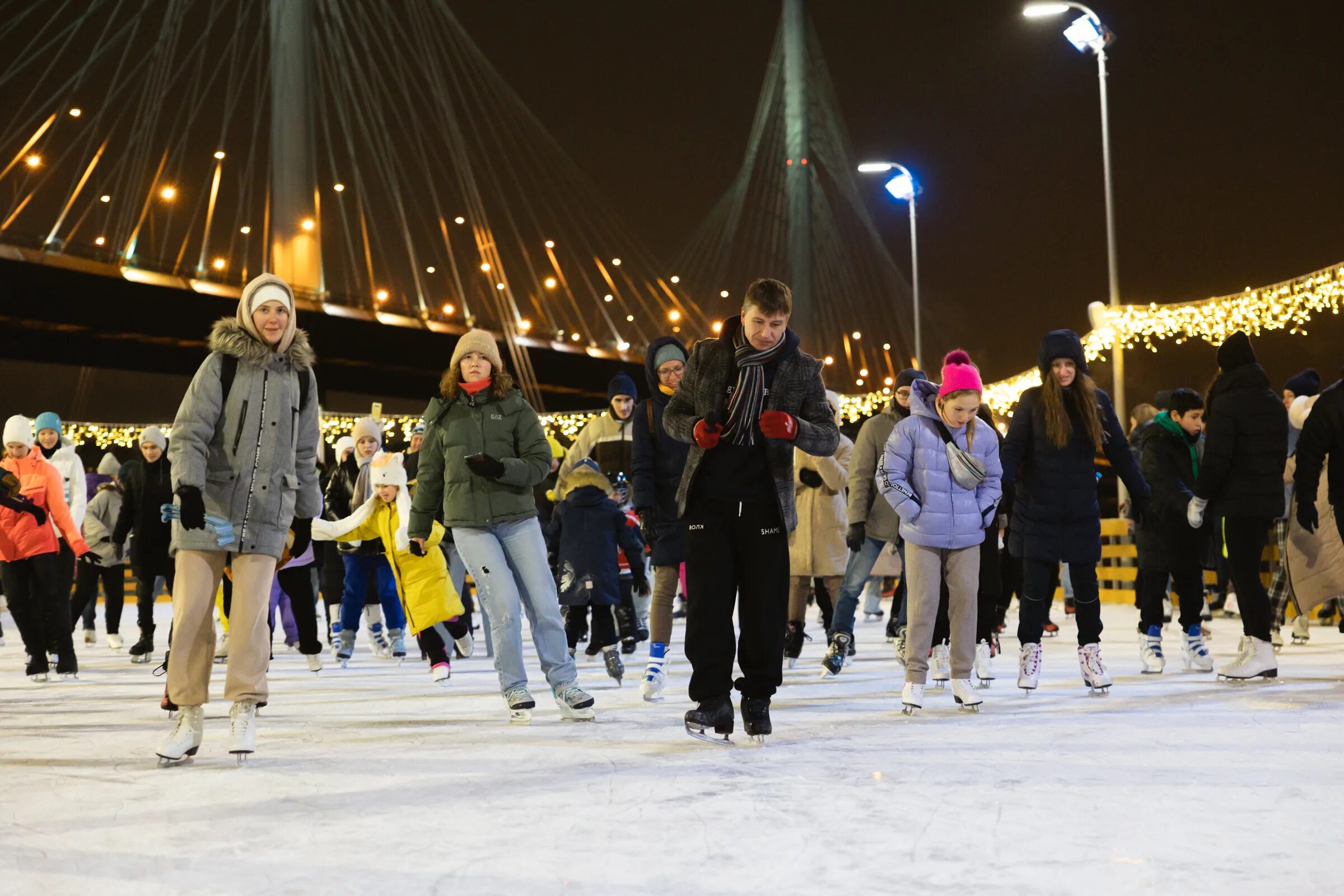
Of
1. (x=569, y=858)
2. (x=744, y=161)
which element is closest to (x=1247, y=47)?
(x=744, y=161)

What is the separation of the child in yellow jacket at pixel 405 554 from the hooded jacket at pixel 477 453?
1457 mm

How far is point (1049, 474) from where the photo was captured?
562 cm

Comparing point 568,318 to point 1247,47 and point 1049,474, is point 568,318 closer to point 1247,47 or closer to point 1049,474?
point 1247,47

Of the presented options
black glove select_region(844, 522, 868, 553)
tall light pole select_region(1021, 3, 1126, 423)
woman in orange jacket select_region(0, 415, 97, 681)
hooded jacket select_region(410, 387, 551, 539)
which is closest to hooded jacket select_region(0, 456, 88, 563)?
woman in orange jacket select_region(0, 415, 97, 681)

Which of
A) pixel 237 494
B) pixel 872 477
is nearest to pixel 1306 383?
pixel 872 477

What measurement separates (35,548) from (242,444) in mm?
3635

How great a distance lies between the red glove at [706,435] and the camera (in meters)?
4.17

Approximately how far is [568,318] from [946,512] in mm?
30020

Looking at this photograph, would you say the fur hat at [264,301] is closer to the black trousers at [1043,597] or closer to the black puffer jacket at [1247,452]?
the black trousers at [1043,597]

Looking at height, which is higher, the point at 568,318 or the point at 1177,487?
the point at 568,318

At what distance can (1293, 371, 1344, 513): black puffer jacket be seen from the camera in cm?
584

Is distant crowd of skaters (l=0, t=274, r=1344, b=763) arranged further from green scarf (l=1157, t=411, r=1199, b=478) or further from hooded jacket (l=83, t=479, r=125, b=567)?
hooded jacket (l=83, t=479, r=125, b=567)

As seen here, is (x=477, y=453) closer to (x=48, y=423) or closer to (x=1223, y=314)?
(x=48, y=423)

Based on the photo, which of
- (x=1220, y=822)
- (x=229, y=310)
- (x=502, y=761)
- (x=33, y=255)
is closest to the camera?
(x=1220, y=822)
